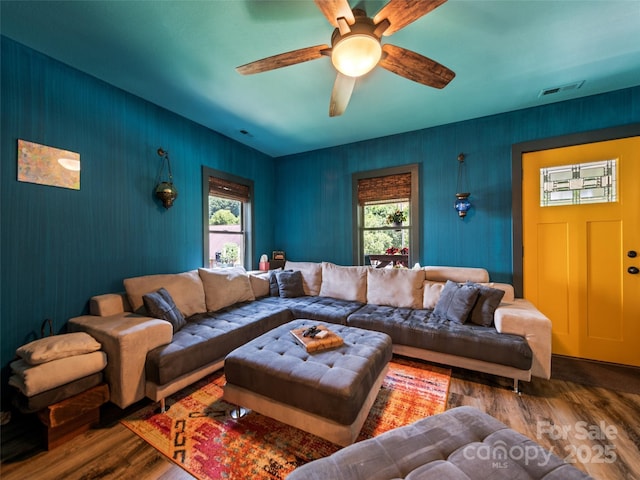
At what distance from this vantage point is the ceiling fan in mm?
1371

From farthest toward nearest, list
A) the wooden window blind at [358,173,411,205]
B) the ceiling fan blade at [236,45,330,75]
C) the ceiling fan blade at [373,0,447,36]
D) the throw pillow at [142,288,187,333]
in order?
the wooden window blind at [358,173,411,205] < the throw pillow at [142,288,187,333] < the ceiling fan blade at [236,45,330,75] < the ceiling fan blade at [373,0,447,36]

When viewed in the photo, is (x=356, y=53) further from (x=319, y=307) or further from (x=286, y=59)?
(x=319, y=307)

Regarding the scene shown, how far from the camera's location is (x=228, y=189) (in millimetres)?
3854

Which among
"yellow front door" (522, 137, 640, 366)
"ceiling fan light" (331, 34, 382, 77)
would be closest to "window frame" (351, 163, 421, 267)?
"yellow front door" (522, 137, 640, 366)

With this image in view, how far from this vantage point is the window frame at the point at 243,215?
345cm

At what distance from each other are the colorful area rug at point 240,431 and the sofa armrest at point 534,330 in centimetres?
76

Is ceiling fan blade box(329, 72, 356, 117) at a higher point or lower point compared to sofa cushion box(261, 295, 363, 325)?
higher

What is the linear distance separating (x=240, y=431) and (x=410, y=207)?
10.8 feet

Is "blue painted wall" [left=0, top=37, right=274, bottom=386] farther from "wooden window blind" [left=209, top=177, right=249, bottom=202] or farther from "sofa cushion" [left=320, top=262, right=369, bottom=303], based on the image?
"sofa cushion" [left=320, top=262, right=369, bottom=303]

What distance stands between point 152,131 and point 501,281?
15.0 ft

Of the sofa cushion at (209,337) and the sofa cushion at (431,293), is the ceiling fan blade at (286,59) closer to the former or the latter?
the sofa cushion at (209,337)

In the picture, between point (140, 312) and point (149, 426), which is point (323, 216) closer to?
point (140, 312)

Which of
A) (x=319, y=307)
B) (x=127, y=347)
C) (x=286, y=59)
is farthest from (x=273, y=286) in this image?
(x=286, y=59)

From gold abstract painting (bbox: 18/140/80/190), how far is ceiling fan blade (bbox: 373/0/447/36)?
2.75 m
